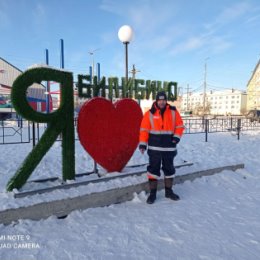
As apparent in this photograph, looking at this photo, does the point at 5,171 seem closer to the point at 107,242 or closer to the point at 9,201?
the point at 9,201

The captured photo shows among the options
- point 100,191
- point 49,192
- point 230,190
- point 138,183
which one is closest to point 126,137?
point 138,183

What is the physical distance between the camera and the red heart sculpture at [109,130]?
4.14 m

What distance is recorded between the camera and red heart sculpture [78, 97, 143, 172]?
4137 mm

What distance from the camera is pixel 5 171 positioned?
5.29m

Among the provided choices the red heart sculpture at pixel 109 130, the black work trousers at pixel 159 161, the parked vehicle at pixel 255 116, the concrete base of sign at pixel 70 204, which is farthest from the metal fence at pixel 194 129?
the black work trousers at pixel 159 161

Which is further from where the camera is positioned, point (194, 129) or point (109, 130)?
point (194, 129)

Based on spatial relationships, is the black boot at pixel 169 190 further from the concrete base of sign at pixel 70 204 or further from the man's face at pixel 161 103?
the man's face at pixel 161 103

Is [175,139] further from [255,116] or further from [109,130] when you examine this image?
[255,116]

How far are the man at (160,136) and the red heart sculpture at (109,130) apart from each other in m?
0.72

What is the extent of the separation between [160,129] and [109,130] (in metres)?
1.03

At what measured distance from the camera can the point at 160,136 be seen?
12.6 ft

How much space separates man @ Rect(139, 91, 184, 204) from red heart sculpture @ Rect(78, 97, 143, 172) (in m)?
0.72

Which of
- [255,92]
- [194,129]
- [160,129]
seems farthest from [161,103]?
[255,92]

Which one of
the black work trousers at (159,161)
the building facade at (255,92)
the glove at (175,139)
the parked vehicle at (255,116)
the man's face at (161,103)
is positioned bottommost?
the black work trousers at (159,161)
